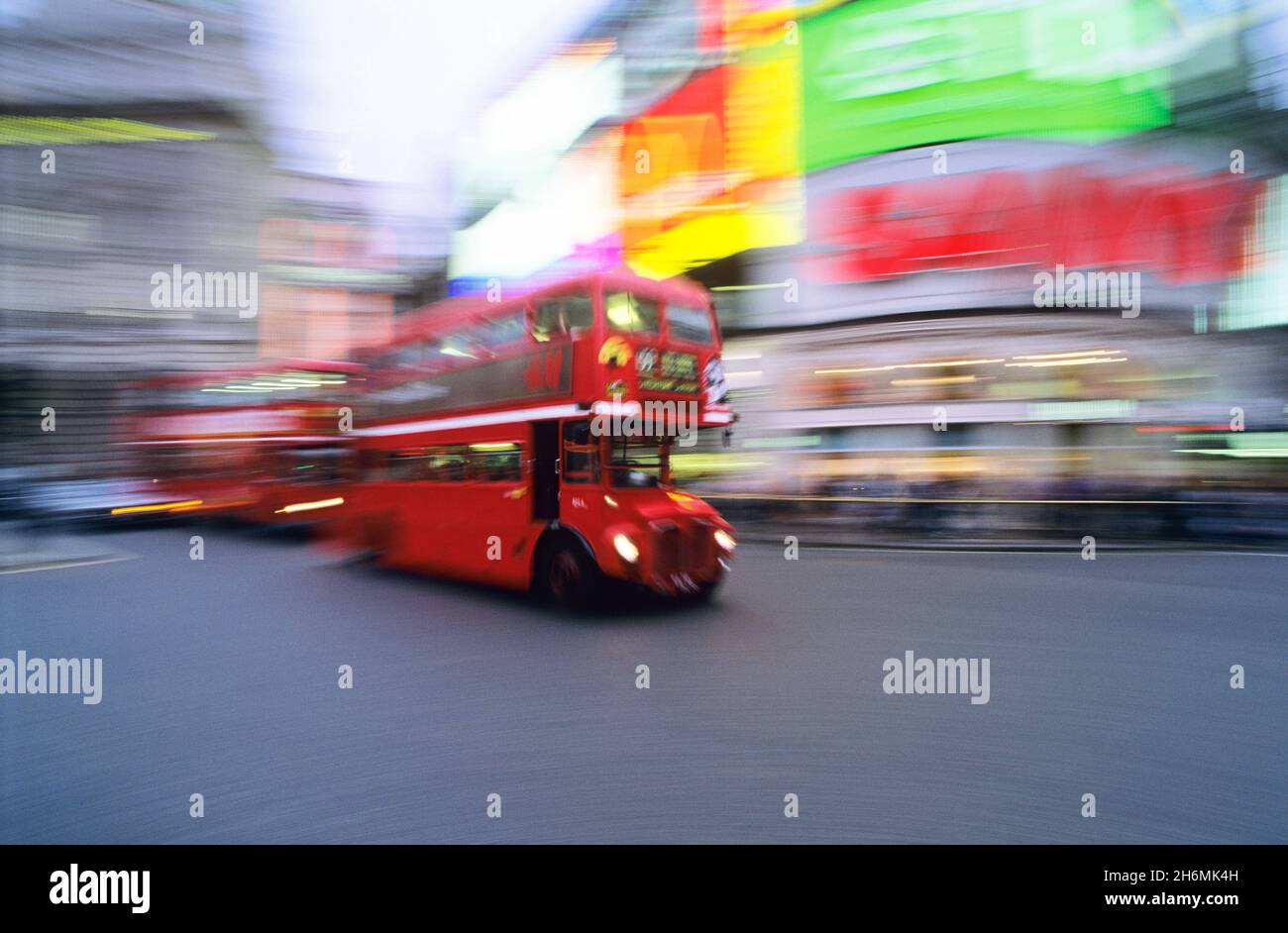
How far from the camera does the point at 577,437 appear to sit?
22.3 feet

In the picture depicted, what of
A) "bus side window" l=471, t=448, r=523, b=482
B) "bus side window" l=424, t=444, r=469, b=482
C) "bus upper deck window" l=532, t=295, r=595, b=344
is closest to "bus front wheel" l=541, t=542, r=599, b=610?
"bus side window" l=471, t=448, r=523, b=482

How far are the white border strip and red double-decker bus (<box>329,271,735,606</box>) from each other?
0.02 m

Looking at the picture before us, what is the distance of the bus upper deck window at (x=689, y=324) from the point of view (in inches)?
278

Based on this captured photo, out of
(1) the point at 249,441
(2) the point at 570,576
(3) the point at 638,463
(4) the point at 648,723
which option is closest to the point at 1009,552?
(3) the point at 638,463

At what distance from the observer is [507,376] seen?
7.39m

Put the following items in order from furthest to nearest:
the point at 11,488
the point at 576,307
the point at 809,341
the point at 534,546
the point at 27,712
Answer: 1. the point at 809,341
2. the point at 11,488
3. the point at 534,546
4. the point at 576,307
5. the point at 27,712

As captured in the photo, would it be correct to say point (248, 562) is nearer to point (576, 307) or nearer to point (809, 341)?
point (576, 307)

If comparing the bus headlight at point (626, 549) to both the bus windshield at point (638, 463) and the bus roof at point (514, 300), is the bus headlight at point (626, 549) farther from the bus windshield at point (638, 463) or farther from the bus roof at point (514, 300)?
the bus roof at point (514, 300)

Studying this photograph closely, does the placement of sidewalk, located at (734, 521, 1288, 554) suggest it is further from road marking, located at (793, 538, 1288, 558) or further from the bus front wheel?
the bus front wheel

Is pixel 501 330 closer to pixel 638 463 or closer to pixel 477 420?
pixel 477 420

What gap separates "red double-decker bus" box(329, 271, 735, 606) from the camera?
6.53 meters

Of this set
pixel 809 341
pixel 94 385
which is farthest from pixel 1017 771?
pixel 94 385

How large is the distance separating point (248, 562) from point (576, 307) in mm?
6683

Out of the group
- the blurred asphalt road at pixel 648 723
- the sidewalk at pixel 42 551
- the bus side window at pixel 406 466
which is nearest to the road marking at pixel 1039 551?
the blurred asphalt road at pixel 648 723
